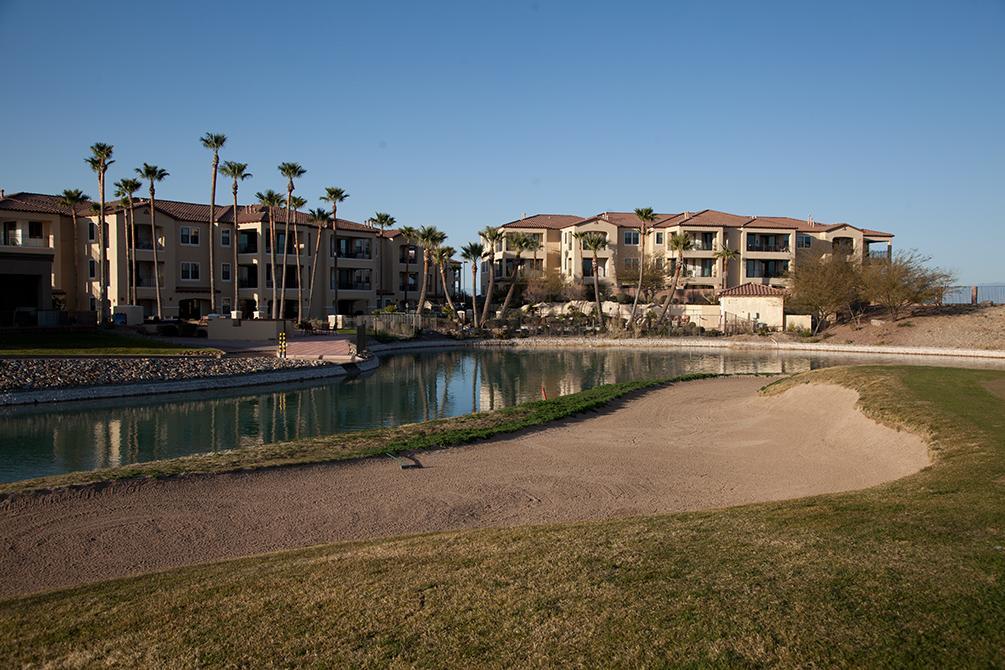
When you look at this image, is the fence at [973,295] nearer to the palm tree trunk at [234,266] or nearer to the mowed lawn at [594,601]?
the palm tree trunk at [234,266]

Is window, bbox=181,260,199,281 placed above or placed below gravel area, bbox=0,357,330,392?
above

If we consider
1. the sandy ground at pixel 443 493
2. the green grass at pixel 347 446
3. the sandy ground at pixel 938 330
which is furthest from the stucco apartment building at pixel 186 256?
the sandy ground at pixel 938 330

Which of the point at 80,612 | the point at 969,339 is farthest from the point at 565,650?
the point at 969,339

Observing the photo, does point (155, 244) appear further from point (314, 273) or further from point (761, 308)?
point (761, 308)

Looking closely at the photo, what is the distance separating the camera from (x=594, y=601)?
756 centimetres

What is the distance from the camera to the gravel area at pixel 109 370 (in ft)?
110

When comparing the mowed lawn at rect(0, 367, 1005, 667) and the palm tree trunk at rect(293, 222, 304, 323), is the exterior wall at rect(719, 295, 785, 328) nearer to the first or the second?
the palm tree trunk at rect(293, 222, 304, 323)

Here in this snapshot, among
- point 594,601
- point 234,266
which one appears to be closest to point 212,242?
point 234,266

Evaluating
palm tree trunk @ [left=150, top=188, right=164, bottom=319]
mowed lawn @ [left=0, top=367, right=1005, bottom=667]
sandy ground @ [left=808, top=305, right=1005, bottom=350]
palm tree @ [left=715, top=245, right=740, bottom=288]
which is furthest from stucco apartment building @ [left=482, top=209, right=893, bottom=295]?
Result: mowed lawn @ [left=0, top=367, right=1005, bottom=667]

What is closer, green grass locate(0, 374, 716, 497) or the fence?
green grass locate(0, 374, 716, 497)

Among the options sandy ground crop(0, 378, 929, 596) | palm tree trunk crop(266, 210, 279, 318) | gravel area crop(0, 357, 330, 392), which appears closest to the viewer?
sandy ground crop(0, 378, 929, 596)

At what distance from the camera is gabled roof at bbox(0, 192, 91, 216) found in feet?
197

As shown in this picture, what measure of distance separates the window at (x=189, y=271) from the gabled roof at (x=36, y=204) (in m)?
8.60

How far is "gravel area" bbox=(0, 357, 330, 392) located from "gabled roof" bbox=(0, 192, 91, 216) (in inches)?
1173
